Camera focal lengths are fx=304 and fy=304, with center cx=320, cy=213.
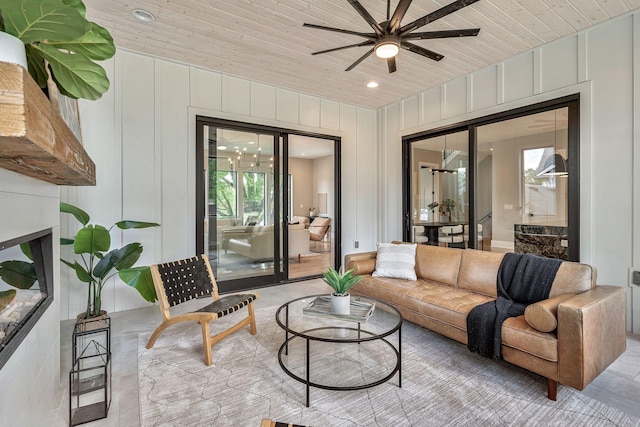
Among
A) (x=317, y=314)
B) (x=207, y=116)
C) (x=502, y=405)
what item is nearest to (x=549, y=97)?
(x=502, y=405)

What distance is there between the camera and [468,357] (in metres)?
2.45

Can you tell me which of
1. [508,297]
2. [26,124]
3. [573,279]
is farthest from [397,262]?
[26,124]

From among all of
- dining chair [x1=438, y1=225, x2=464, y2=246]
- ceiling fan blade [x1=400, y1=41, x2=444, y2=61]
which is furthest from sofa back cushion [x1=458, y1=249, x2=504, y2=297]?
ceiling fan blade [x1=400, y1=41, x2=444, y2=61]

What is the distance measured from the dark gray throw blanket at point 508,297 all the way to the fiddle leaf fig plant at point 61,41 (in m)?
2.60

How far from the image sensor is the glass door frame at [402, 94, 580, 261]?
327 centimetres

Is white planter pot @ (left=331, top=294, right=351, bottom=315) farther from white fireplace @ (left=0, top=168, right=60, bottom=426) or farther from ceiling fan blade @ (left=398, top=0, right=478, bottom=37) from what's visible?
ceiling fan blade @ (left=398, top=0, right=478, bottom=37)

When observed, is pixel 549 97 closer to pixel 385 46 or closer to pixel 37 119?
pixel 385 46

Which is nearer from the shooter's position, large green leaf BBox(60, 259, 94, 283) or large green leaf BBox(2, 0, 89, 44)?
large green leaf BBox(2, 0, 89, 44)

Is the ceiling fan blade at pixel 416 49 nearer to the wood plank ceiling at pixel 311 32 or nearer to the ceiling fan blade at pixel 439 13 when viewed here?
the ceiling fan blade at pixel 439 13

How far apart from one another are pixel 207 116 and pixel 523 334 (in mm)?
4122

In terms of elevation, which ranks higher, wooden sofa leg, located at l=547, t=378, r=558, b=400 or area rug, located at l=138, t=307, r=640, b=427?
wooden sofa leg, located at l=547, t=378, r=558, b=400

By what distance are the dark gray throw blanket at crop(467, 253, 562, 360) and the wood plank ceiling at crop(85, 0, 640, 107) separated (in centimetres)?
234

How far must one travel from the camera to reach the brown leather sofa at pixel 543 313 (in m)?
1.81

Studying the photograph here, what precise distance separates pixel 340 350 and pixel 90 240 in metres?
2.26
